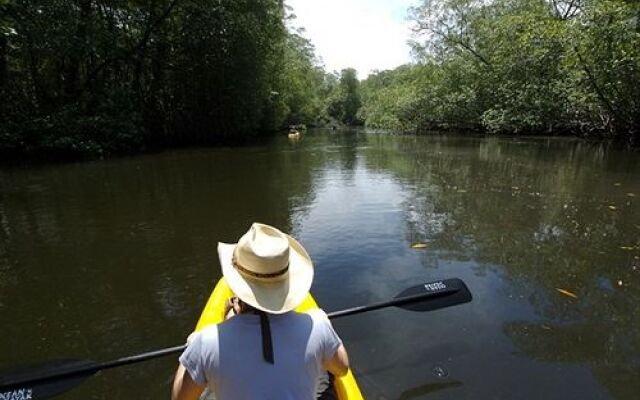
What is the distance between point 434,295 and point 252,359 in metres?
2.25

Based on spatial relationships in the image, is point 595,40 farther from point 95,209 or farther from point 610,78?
point 95,209

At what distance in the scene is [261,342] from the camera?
5.53 feet

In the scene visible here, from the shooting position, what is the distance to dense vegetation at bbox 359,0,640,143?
18547mm

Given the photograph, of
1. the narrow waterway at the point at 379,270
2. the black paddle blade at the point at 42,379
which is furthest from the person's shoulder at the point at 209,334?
the narrow waterway at the point at 379,270

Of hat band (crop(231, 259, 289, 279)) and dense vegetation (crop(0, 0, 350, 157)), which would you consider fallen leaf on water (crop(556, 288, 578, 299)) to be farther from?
dense vegetation (crop(0, 0, 350, 157))

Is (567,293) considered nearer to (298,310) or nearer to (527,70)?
(298,310)

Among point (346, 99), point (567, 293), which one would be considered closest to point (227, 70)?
point (567, 293)

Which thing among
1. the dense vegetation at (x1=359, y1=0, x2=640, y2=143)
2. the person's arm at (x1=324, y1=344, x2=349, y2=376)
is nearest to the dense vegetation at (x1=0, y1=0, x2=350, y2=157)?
the dense vegetation at (x1=359, y1=0, x2=640, y2=143)

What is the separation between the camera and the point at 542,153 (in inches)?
680

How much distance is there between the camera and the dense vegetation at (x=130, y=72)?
15812mm

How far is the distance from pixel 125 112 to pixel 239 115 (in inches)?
293

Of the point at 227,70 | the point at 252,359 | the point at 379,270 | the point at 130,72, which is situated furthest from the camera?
the point at 227,70

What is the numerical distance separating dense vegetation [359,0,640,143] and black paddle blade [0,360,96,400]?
1973 centimetres

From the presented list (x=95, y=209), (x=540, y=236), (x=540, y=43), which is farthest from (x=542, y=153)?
(x=95, y=209)
